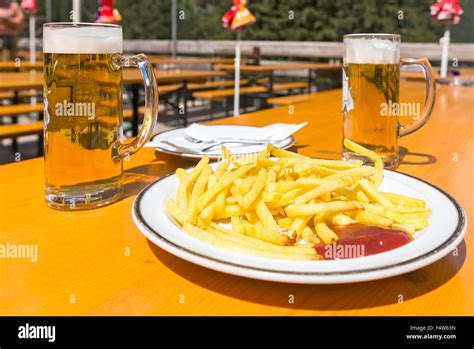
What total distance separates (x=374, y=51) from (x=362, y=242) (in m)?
0.64

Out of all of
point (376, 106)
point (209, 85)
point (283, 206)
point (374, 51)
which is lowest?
point (209, 85)

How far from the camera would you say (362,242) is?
656 millimetres

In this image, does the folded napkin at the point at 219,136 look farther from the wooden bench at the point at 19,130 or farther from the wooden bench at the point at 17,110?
the wooden bench at the point at 17,110

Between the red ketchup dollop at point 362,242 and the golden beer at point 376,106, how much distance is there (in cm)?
53

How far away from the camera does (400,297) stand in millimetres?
625

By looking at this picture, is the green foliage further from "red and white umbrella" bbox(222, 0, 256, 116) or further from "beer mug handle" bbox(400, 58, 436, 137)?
"beer mug handle" bbox(400, 58, 436, 137)

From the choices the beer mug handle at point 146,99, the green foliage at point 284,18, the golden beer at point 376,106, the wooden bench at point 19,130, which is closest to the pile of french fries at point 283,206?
the beer mug handle at point 146,99

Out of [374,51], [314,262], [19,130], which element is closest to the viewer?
[314,262]

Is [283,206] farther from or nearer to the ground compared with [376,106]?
nearer to the ground

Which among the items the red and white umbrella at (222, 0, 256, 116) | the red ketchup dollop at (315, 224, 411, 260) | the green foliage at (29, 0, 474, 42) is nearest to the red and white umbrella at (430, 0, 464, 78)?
the red and white umbrella at (222, 0, 256, 116)

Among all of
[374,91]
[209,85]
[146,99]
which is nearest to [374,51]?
[374,91]

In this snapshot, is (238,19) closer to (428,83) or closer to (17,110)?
(17,110)
